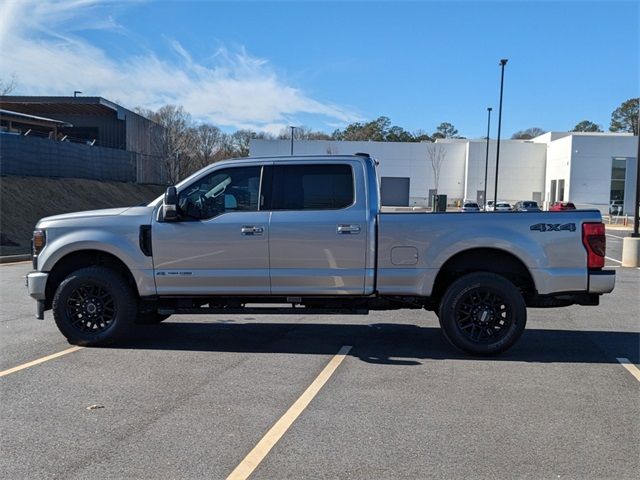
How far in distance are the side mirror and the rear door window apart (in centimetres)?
107

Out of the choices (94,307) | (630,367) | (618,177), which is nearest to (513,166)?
(618,177)

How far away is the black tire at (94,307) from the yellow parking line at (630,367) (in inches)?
213

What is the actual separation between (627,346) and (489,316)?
205cm

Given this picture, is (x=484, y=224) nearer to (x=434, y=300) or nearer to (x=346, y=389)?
(x=434, y=300)

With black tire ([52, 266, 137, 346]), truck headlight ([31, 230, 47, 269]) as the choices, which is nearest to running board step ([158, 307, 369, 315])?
black tire ([52, 266, 137, 346])

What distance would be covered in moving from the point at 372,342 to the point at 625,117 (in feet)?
393

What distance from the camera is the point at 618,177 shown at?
6053 cm

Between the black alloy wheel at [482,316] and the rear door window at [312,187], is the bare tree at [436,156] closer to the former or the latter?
the rear door window at [312,187]

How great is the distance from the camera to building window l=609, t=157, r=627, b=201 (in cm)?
6016

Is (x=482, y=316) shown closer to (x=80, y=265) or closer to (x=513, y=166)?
(x=80, y=265)

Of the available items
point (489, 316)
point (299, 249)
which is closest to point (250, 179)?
point (299, 249)

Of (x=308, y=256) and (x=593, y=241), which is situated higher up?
(x=593, y=241)

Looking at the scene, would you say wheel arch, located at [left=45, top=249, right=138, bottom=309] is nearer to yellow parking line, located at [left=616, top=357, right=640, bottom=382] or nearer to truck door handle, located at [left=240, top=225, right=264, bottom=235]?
truck door handle, located at [left=240, top=225, right=264, bottom=235]

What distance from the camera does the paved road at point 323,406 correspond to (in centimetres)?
391
